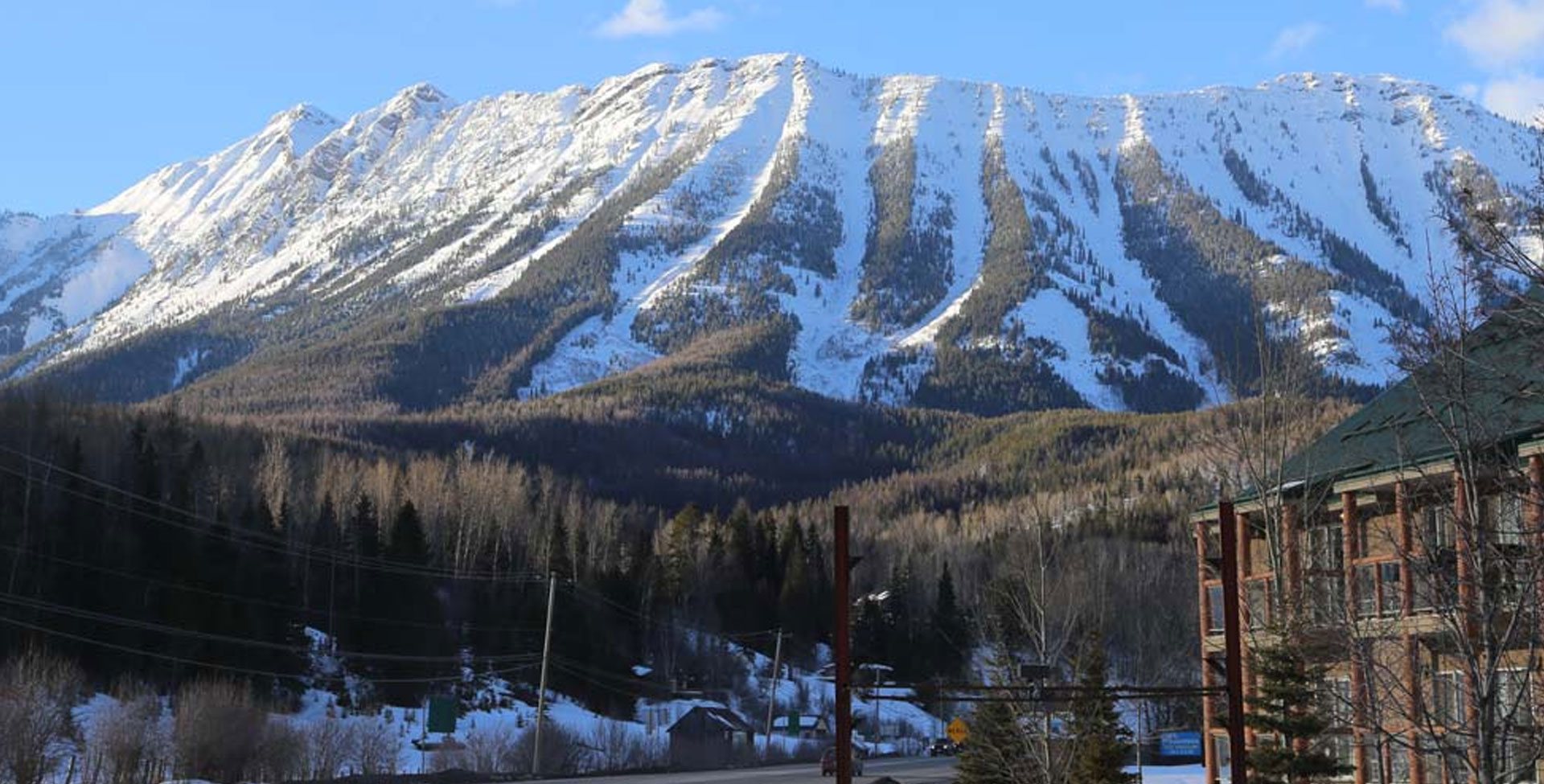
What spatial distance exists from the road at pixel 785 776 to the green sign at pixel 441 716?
11882 millimetres

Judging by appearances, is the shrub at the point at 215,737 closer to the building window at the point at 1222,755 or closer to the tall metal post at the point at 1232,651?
Answer: the building window at the point at 1222,755

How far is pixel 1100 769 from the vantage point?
118ft

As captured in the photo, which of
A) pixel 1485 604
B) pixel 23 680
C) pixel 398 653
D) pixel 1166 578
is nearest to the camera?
pixel 1485 604

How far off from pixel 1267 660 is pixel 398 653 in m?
77.8

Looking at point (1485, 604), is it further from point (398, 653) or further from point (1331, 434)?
point (398, 653)

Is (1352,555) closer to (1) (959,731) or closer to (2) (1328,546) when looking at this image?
(2) (1328,546)

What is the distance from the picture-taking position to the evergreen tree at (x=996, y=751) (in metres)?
37.1

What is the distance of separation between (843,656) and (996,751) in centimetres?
1457

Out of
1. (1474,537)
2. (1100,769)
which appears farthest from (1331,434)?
(1474,537)

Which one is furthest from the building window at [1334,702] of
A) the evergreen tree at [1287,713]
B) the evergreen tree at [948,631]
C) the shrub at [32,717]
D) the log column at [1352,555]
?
the evergreen tree at [948,631]

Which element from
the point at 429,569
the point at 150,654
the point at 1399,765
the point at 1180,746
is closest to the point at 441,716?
the point at 150,654

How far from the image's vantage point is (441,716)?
78.9 m

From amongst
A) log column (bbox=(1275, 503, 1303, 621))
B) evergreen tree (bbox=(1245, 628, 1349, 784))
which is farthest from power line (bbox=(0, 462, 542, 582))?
evergreen tree (bbox=(1245, 628, 1349, 784))

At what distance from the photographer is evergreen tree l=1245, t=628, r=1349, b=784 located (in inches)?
1262
